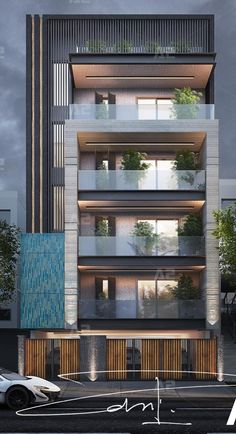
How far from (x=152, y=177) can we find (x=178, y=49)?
28.6 ft

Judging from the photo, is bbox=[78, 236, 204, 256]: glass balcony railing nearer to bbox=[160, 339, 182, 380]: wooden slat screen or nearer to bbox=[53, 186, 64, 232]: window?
bbox=[160, 339, 182, 380]: wooden slat screen

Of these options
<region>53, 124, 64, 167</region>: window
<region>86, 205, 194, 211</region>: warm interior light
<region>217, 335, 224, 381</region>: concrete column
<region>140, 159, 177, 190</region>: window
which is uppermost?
<region>53, 124, 64, 167</region>: window

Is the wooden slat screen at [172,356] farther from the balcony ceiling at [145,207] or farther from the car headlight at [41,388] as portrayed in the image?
the car headlight at [41,388]

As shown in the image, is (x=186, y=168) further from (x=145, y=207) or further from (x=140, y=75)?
(x=140, y=75)

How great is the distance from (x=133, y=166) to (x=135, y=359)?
11696 millimetres

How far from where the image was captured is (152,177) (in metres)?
40.5

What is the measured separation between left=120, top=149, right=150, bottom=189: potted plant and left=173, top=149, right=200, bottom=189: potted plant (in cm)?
169

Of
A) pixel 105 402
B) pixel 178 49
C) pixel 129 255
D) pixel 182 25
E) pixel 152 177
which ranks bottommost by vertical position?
pixel 105 402

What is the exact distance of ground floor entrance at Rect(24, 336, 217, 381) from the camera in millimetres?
33062

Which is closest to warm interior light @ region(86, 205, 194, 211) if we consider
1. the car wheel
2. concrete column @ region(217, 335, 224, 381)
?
concrete column @ region(217, 335, 224, 381)

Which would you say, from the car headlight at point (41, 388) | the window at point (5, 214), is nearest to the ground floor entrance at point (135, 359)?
the car headlight at point (41, 388)

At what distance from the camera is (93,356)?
3319 cm

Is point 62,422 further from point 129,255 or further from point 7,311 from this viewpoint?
point 7,311

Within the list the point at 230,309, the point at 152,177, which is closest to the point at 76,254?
the point at 152,177
